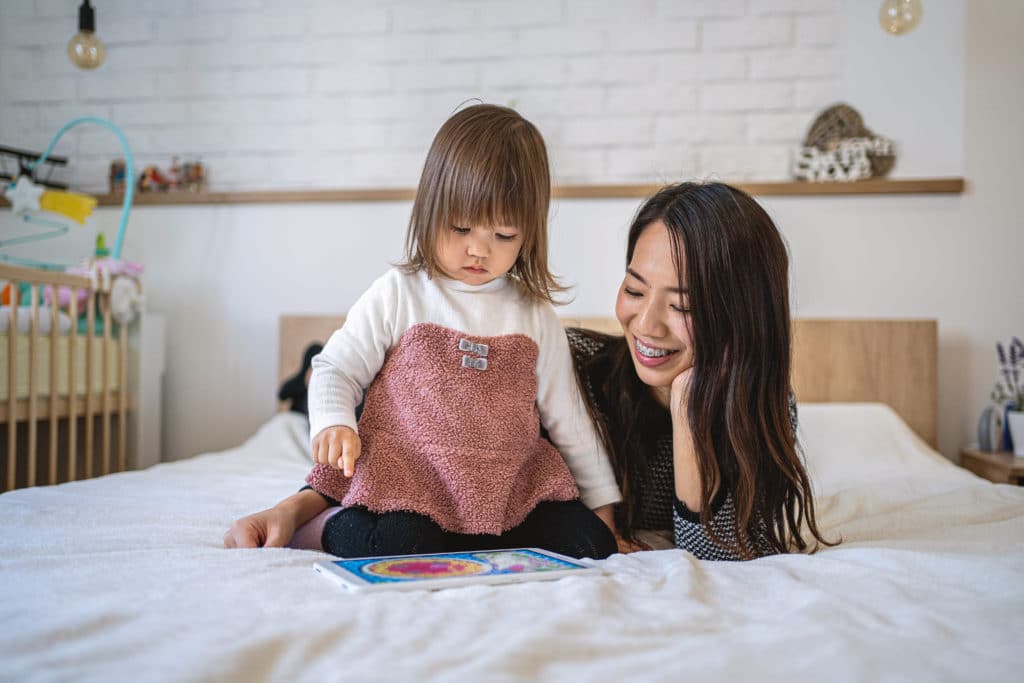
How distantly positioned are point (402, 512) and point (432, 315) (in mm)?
282

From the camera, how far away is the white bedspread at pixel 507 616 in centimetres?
61

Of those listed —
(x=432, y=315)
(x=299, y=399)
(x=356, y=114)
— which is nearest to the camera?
(x=432, y=315)

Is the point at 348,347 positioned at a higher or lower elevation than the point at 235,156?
lower

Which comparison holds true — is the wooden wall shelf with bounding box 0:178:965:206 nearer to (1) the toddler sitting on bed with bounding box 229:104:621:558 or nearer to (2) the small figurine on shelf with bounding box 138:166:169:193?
(2) the small figurine on shelf with bounding box 138:166:169:193

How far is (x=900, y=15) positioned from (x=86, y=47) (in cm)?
208

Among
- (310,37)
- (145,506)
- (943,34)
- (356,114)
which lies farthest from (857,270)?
(145,506)

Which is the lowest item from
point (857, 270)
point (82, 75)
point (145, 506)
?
point (145, 506)

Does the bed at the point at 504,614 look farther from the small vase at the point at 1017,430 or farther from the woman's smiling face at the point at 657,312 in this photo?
the small vase at the point at 1017,430

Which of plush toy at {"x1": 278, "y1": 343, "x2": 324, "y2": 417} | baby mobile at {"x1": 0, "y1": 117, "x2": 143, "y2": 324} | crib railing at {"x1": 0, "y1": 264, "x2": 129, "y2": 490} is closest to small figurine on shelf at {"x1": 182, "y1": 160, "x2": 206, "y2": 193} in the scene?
baby mobile at {"x1": 0, "y1": 117, "x2": 143, "y2": 324}

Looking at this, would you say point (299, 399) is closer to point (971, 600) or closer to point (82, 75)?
point (82, 75)

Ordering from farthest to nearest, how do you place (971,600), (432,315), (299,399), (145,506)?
(299,399), (145,506), (432,315), (971,600)

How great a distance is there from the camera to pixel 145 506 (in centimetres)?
140

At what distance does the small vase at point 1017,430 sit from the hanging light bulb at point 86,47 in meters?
2.54

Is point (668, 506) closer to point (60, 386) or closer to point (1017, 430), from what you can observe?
point (1017, 430)
